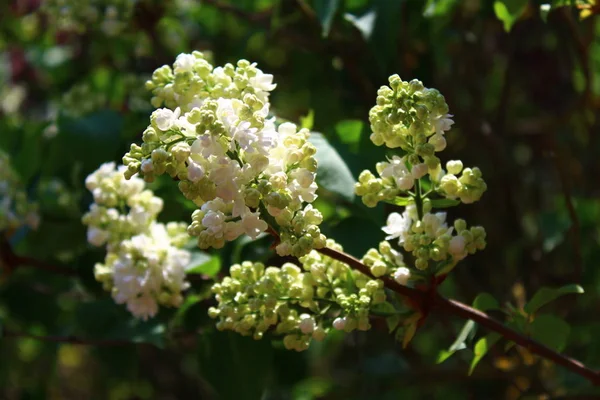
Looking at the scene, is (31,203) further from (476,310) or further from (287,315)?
(476,310)

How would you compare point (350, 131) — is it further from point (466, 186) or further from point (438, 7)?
point (438, 7)

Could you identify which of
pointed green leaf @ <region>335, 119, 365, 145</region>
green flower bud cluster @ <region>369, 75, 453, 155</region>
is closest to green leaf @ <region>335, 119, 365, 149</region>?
pointed green leaf @ <region>335, 119, 365, 145</region>

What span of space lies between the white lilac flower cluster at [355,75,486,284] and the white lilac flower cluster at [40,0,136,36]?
45.8 inches

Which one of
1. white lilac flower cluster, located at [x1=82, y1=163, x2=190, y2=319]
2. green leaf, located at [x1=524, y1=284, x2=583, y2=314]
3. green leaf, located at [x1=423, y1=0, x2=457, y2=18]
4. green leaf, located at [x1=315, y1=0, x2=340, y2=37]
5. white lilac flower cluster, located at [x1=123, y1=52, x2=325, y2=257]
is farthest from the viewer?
green leaf, located at [x1=423, y1=0, x2=457, y2=18]

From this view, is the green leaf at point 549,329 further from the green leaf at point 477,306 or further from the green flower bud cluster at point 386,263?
the green flower bud cluster at point 386,263

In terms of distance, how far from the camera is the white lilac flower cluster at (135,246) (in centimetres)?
125

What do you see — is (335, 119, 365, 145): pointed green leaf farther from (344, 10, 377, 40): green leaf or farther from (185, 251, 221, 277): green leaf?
(185, 251, 221, 277): green leaf

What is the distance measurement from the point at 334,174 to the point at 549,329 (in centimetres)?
39

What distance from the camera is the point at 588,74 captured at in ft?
5.42

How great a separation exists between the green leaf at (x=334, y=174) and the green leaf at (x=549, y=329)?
329 millimetres

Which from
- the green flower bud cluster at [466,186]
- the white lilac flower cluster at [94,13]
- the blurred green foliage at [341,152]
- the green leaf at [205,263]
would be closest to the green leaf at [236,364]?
the blurred green foliage at [341,152]

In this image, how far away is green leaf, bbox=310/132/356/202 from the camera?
1.17 m

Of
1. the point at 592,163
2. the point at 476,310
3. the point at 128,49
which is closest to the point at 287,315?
the point at 476,310

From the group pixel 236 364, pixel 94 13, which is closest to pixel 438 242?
pixel 236 364
